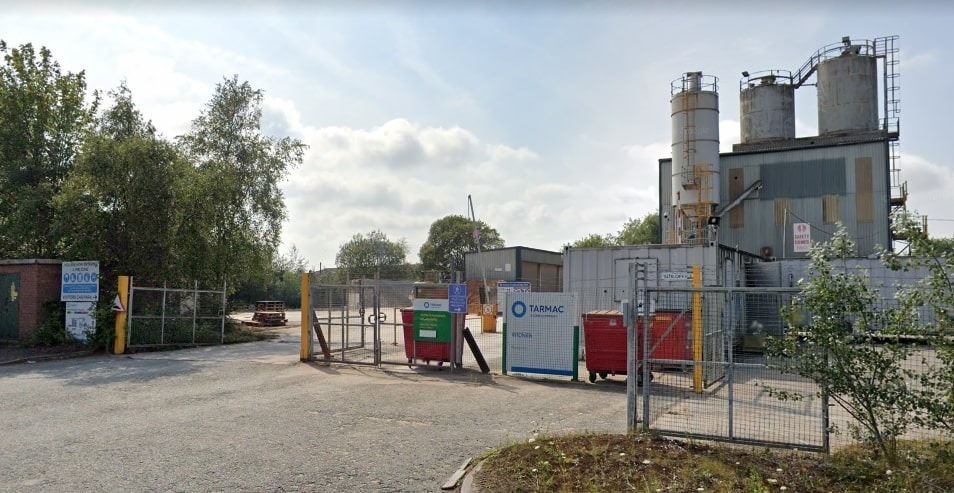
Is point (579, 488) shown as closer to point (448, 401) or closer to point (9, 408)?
point (448, 401)

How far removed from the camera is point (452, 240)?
84875mm

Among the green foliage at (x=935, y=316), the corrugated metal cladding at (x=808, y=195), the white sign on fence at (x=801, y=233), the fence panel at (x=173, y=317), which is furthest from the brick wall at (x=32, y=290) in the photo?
the white sign on fence at (x=801, y=233)

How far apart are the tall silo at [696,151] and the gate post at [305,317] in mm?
20673

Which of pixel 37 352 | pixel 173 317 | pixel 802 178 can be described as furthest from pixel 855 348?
pixel 802 178

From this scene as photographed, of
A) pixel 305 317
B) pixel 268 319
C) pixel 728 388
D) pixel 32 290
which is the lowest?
pixel 268 319

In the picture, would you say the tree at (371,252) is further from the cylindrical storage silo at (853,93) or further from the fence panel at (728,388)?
the fence panel at (728,388)

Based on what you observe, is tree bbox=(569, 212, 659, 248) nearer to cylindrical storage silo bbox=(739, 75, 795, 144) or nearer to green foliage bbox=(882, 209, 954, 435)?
cylindrical storage silo bbox=(739, 75, 795, 144)

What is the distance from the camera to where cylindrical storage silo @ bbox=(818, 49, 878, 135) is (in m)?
38.1

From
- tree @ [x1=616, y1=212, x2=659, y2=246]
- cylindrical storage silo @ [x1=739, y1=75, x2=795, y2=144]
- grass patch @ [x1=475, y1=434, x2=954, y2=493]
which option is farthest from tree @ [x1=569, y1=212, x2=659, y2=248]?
grass patch @ [x1=475, y1=434, x2=954, y2=493]

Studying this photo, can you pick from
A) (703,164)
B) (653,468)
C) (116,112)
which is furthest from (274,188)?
(653,468)

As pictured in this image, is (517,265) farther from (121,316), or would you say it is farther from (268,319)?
(121,316)

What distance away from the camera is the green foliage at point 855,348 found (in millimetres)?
5887

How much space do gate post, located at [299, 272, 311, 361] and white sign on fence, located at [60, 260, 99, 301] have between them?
734 cm

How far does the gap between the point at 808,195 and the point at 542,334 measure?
26.0 metres
